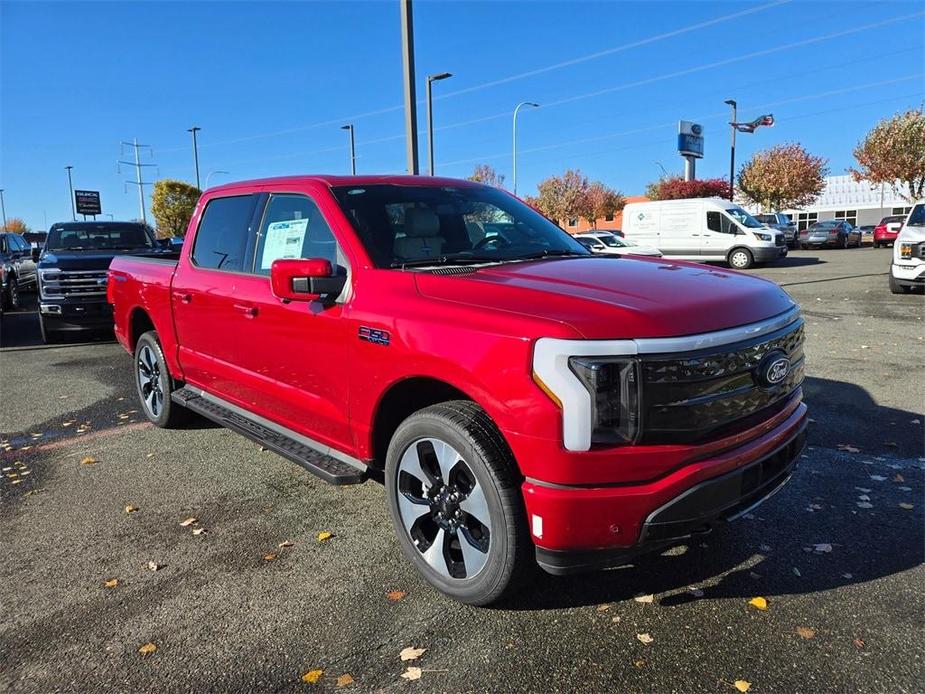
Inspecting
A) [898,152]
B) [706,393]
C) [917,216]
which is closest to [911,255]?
[917,216]

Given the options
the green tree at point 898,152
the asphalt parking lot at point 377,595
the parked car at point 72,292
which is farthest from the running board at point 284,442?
the green tree at point 898,152

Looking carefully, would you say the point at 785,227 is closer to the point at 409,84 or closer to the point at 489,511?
the point at 409,84

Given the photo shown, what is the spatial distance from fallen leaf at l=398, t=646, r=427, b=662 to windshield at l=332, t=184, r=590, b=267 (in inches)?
69.0

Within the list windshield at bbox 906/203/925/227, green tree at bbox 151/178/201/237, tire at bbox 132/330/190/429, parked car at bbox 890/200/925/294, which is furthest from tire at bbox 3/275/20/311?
green tree at bbox 151/178/201/237

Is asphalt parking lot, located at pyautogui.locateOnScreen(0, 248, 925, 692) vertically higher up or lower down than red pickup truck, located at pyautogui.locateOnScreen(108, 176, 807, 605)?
lower down

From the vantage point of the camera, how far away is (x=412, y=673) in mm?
2500

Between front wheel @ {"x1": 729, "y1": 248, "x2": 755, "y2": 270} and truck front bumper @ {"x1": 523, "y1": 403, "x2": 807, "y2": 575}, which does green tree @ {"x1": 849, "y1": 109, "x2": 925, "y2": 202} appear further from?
truck front bumper @ {"x1": 523, "y1": 403, "x2": 807, "y2": 575}

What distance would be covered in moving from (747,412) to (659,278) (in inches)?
27.8

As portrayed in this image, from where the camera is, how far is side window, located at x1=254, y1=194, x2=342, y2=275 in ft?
11.9

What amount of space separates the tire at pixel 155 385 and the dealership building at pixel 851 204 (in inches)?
2770

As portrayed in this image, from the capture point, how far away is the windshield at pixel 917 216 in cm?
1298

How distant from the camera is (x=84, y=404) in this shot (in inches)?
261

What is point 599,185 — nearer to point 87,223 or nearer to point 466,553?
point 87,223

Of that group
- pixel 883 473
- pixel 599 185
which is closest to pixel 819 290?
pixel 883 473
